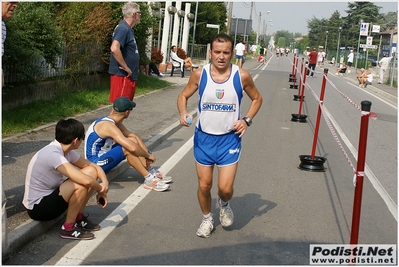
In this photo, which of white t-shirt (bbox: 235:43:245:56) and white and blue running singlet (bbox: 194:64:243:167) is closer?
white and blue running singlet (bbox: 194:64:243:167)

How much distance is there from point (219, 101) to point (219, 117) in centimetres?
15

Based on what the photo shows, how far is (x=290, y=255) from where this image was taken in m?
5.02

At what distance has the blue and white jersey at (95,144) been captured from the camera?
692 cm

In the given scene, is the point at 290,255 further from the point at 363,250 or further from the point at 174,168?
the point at 174,168

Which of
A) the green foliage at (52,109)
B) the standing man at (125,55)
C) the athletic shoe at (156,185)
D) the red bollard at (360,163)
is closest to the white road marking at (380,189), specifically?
the red bollard at (360,163)

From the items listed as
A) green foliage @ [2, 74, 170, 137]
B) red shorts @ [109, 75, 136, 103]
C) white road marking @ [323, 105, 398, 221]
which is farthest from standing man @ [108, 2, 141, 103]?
white road marking @ [323, 105, 398, 221]

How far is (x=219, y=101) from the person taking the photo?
5254 millimetres

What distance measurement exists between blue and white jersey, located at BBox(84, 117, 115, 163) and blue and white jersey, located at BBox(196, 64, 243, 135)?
6.47 feet

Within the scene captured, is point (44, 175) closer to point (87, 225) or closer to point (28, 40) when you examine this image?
point (87, 225)

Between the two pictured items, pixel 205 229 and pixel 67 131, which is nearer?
pixel 67 131

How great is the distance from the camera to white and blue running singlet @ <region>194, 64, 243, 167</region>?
5250mm

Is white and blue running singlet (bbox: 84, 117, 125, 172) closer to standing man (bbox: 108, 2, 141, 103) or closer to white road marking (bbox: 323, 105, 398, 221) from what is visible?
standing man (bbox: 108, 2, 141, 103)

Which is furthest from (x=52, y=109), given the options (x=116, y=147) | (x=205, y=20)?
(x=205, y=20)

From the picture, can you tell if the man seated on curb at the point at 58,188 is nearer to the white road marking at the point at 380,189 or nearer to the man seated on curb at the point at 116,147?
the man seated on curb at the point at 116,147
